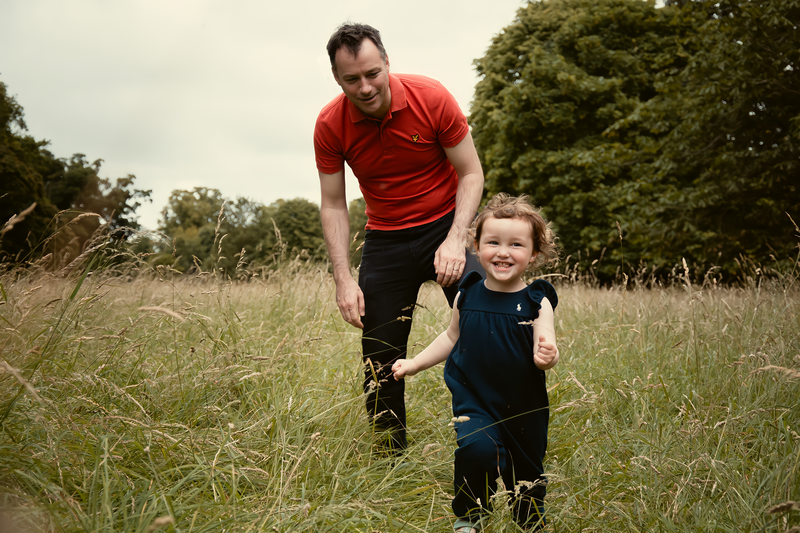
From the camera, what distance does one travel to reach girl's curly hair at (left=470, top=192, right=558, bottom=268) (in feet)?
7.12

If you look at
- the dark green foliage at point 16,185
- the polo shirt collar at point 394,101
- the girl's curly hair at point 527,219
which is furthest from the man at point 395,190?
the dark green foliage at point 16,185

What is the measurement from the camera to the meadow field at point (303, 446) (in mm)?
1649

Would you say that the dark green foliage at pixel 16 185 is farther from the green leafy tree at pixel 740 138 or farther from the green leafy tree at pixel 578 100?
the green leafy tree at pixel 740 138

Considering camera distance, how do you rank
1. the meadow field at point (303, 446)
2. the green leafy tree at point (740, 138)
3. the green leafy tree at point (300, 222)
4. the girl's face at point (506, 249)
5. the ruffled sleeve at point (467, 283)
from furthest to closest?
the green leafy tree at point (300, 222), the green leafy tree at point (740, 138), the ruffled sleeve at point (467, 283), the girl's face at point (506, 249), the meadow field at point (303, 446)

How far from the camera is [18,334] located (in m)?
2.04

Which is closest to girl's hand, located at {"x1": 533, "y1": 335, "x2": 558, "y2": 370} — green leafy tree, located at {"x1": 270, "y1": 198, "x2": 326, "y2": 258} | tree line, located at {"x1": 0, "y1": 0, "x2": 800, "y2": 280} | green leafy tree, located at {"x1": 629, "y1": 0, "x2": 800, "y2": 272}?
tree line, located at {"x1": 0, "y1": 0, "x2": 800, "y2": 280}

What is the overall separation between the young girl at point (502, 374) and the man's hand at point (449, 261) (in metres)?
0.32

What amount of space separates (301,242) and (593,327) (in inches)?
1148

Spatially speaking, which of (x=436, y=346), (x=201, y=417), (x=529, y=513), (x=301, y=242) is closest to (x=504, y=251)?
(x=436, y=346)

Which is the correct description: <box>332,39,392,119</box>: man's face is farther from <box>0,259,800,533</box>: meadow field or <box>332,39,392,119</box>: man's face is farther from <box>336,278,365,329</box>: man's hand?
<box>0,259,800,533</box>: meadow field

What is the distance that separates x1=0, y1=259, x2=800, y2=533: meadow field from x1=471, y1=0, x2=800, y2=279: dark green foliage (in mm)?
4620

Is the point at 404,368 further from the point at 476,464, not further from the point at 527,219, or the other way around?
the point at 527,219

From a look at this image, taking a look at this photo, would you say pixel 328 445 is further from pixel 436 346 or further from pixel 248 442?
pixel 436 346

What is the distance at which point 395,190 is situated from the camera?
9.30 feet
